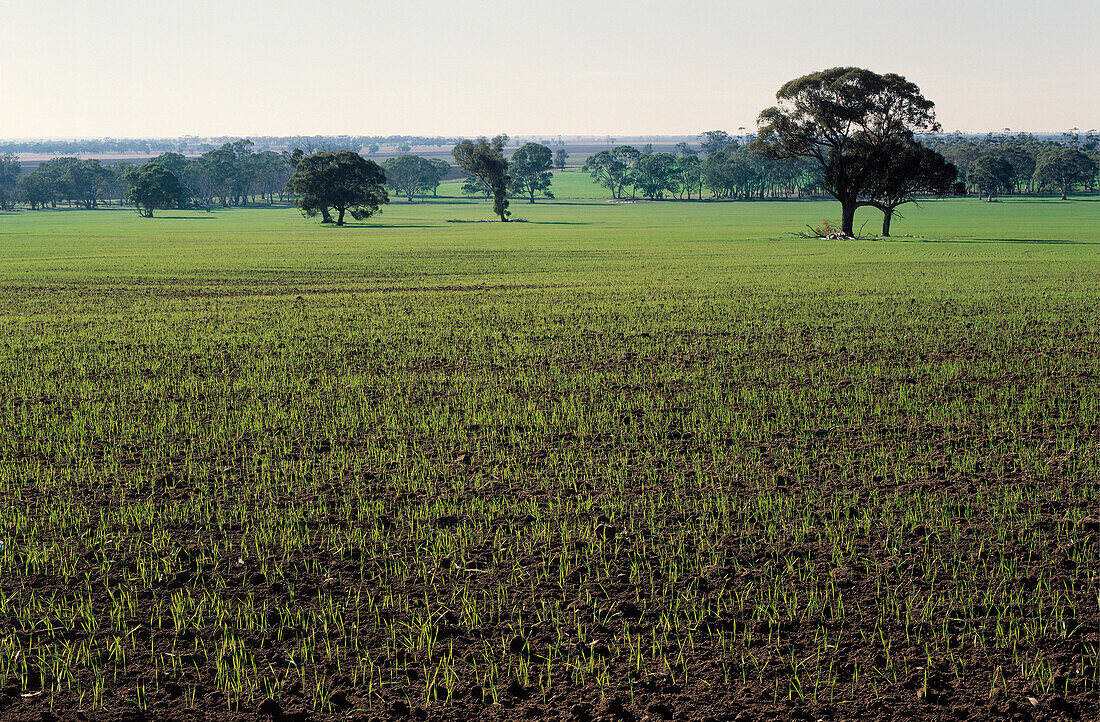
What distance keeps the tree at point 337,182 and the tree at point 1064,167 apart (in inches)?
4493

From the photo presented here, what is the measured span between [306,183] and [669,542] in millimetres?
95967

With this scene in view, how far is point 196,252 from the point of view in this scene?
5862 centimetres

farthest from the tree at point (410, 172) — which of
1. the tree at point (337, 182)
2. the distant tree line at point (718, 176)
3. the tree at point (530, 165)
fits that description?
the tree at point (337, 182)

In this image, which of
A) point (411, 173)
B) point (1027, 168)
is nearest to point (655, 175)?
point (411, 173)

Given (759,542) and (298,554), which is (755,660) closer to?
(759,542)

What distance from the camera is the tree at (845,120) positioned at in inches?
2456

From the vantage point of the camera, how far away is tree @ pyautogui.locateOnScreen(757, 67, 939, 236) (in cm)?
6238

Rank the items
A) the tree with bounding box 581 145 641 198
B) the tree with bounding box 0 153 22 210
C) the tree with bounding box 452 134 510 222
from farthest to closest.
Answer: the tree with bounding box 581 145 641 198, the tree with bounding box 0 153 22 210, the tree with bounding box 452 134 510 222

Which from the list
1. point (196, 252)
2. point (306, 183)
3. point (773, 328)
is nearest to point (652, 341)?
point (773, 328)

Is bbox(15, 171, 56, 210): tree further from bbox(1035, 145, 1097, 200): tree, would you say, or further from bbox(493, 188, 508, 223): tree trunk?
bbox(1035, 145, 1097, 200): tree

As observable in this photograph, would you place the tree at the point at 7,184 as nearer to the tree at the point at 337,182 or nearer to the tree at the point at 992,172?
the tree at the point at 337,182

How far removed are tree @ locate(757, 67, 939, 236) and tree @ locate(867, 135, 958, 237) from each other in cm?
58

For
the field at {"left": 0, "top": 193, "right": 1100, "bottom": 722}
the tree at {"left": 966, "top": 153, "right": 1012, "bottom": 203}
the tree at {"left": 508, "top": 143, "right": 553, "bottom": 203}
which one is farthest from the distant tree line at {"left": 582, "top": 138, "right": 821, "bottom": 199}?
the field at {"left": 0, "top": 193, "right": 1100, "bottom": 722}

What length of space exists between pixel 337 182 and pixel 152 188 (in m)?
51.3
